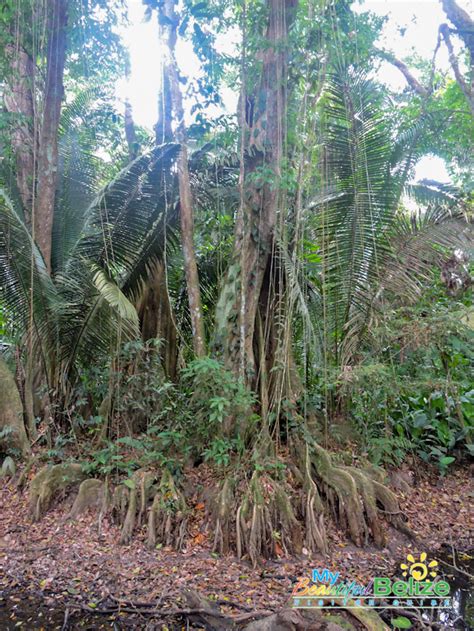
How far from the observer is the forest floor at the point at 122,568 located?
2.94m

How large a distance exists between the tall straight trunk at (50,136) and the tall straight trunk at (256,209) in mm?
1922

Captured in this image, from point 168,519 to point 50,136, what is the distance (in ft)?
12.6

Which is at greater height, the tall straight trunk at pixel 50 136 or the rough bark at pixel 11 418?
the tall straight trunk at pixel 50 136

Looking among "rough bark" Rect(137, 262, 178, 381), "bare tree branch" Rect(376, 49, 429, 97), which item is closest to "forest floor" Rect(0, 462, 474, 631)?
"rough bark" Rect(137, 262, 178, 381)

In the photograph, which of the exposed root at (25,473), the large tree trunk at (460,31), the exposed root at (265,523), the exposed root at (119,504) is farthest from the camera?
the large tree trunk at (460,31)

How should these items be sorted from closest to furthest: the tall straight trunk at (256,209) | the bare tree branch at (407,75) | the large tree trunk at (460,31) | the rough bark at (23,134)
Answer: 1. the tall straight trunk at (256,209)
2. the rough bark at (23,134)
3. the large tree trunk at (460,31)
4. the bare tree branch at (407,75)

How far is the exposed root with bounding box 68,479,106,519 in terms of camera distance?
3.86 meters

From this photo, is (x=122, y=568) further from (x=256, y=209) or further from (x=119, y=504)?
(x=256, y=209)

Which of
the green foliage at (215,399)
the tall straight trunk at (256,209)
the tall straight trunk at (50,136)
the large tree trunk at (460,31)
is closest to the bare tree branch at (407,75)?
the large tree trunk at (460,31)

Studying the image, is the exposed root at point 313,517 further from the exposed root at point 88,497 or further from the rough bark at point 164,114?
the rough bark at point 164,114

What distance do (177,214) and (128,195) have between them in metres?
0.53

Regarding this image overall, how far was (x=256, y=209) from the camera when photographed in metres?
4.61

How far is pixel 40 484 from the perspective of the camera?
3949 mm

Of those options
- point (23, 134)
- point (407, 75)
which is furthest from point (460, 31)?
point (23, 134)
